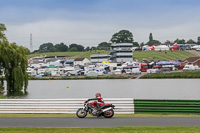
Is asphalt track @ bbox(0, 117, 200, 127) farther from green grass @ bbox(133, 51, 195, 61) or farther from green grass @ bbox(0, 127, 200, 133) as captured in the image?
green grass @ bbox(133, 51, 195, 61)

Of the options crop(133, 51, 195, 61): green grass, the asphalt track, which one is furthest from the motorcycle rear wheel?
crop(133, 51, 195, 61): green grass

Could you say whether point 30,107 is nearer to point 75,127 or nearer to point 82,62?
point 75,127

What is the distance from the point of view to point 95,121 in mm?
20219

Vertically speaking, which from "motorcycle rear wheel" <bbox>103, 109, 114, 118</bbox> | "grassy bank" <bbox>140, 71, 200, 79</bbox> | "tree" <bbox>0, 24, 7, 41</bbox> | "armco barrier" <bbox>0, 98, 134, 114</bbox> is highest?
"tree" <bbox>0, 24, 7, 41</bbox>

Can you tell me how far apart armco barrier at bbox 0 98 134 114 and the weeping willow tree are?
3227 centimetres

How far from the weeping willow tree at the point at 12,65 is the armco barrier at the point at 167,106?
3600 centimetres

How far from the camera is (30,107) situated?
24.1 meters

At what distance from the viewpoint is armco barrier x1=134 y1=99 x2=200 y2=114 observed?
2256cm

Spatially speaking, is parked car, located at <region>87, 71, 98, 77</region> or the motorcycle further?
parked car, located at <region>87, 71, 98, 77</region>

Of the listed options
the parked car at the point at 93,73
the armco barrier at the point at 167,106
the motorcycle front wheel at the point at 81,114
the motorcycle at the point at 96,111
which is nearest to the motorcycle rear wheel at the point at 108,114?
the motorcycle at the point at 96,111

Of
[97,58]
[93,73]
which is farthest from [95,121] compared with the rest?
[97,58]

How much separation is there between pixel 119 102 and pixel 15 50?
123ft

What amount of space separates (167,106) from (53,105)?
7.08 m

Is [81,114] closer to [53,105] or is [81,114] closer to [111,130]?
[53,105]
